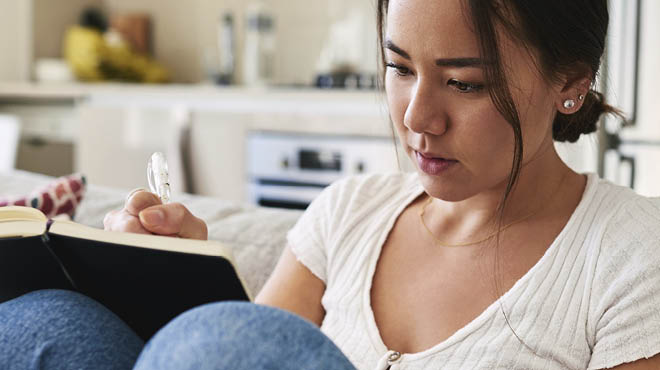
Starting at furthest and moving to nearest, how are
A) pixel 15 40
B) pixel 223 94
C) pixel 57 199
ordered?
pixel 15 40, pixel 223 94, pixel 57 199

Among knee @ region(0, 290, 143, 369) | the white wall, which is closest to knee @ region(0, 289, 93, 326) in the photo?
knee @ region(0, 290, 143, 369)

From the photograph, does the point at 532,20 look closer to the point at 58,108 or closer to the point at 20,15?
the point at 58,108

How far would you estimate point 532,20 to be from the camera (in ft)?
2.66

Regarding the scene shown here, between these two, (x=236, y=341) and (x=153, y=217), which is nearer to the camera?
(x=236, y=341)

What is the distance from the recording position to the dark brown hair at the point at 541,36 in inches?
31.6

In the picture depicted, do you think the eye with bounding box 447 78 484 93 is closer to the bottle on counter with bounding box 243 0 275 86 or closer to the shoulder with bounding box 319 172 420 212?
the shoulder with bounding box 319 172 420 212

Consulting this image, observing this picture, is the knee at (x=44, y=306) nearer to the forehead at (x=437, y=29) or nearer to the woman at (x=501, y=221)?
the woman at (x=501, y=221)

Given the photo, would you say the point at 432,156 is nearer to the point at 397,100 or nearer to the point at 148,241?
the point at 397,100

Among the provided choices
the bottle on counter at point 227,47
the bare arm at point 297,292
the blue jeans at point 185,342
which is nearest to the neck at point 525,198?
the bare arm at point 297,292

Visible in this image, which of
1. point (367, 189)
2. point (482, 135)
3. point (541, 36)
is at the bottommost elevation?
point (367, 189)

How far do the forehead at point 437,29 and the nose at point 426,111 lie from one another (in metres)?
0.04

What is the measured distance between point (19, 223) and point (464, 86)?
1.56ft

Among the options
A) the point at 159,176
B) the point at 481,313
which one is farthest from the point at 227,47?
the point at 481,313

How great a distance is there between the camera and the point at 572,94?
90cm
